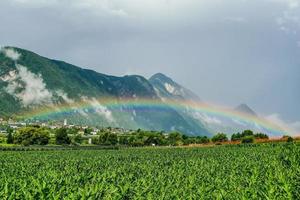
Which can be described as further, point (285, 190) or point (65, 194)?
point (65, 194)

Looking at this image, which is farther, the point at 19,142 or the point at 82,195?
the point at 19,142

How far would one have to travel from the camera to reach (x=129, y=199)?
2616 centimetres

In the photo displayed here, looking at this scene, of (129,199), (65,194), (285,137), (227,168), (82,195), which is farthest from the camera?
(285,137)

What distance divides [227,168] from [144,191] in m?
22.3

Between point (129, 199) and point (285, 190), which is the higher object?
point (285, 190)

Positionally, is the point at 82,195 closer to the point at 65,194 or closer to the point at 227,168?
the point at 65,194

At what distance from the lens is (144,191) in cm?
2433

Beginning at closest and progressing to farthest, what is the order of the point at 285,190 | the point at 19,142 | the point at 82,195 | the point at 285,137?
the point at 82,195, the point at 285,190, the point at 285,137, the point at 19,142

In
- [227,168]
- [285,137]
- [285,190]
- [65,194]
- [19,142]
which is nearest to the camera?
[285,190]

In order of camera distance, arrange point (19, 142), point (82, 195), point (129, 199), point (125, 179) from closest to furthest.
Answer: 1. point (82, 195)
2. point (129, 199)
3. point (125, 179)
4. point (19, 142)

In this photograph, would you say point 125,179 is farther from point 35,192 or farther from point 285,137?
point 285,137

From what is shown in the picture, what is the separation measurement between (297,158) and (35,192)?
30.8 metres

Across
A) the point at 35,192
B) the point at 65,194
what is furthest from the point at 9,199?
the point at 65,194

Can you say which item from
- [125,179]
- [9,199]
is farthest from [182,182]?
[9,199]
